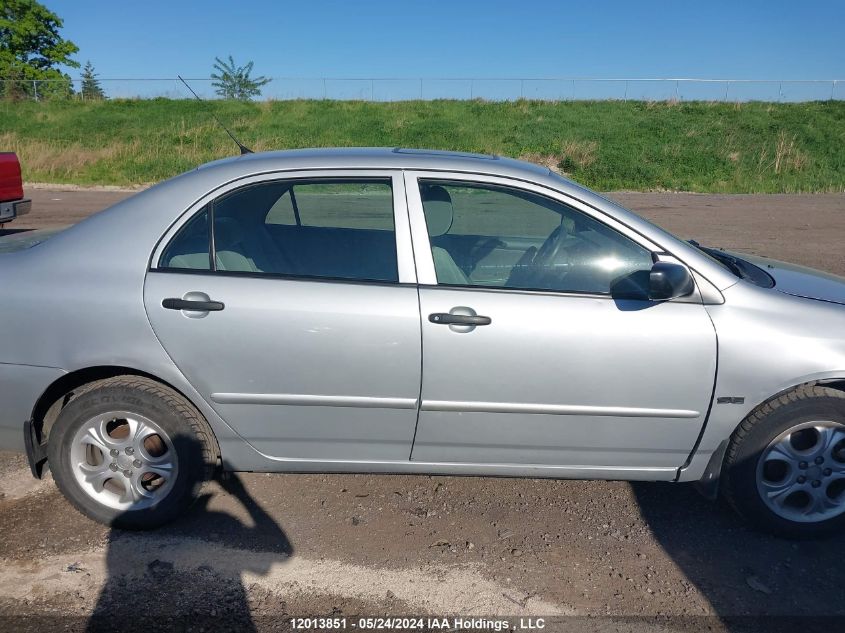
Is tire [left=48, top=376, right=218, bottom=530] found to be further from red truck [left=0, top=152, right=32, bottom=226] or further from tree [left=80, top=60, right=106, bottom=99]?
tree [left=80, top=60, right=106, bottom=99]

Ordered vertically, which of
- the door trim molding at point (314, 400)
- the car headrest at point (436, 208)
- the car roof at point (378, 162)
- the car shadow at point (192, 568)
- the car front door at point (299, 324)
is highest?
the car roof at point (378, 162)

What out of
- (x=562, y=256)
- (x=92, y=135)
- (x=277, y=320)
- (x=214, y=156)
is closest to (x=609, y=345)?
(x=562, y=256)

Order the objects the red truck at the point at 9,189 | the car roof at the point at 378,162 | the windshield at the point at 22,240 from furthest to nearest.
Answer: the red truck at the point at 9,189, the windshield at the point at 22,240, the car roof at the point at 378,162

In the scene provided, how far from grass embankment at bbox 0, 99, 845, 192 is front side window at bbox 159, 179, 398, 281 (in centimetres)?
2081

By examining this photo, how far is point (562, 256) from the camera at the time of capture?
3279mm

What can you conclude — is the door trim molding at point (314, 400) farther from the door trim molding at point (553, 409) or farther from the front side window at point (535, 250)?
the front side window at point (535, 250)

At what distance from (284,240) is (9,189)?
25.2ft

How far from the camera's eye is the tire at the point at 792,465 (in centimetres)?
308

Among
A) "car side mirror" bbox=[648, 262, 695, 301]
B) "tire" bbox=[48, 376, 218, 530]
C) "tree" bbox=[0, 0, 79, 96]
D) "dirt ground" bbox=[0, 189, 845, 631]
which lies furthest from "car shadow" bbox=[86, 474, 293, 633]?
"tree" bbox=[0, 0, 79, 96]

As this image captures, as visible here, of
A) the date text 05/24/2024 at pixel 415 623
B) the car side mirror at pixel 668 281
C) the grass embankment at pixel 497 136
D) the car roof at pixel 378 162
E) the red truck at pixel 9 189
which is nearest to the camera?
the date text 05/24/2024 at pixel 415 623

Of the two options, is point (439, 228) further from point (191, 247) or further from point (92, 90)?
point (92, 90)

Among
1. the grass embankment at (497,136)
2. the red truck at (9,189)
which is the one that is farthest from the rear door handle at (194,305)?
the grass embankment at (497,136)

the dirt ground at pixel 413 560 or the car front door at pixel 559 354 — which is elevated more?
the car front door at pixel 559 354

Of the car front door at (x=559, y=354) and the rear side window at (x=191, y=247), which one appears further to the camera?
the rear side window at (x=191, y=247)
